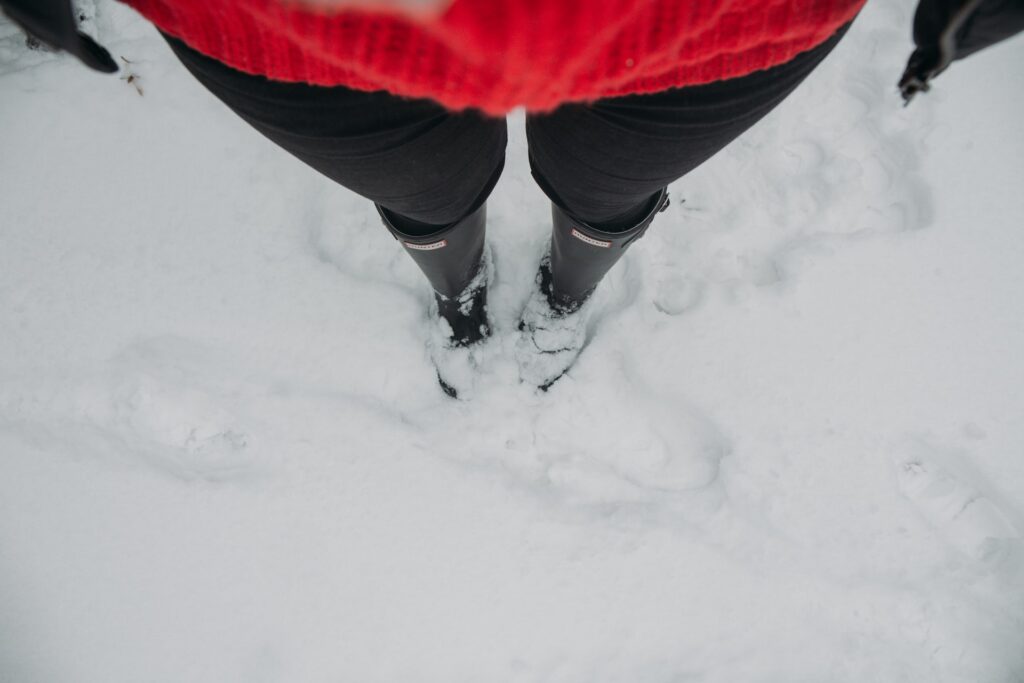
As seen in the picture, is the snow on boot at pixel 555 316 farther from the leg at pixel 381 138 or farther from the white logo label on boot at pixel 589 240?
the leg at pixel 381 138

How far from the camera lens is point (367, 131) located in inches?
14.3

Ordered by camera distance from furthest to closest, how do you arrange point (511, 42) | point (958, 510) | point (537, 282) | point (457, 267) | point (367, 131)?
point (537, 282)
point (958, 510)
point (457, 267)
point (367, 131)
point (511, 42)

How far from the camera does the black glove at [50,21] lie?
0.95 ft

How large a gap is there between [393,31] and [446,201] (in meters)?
0.28

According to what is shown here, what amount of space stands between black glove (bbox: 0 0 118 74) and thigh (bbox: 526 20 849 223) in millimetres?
290

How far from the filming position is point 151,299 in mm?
949

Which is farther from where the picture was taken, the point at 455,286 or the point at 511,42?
the point at 455,286

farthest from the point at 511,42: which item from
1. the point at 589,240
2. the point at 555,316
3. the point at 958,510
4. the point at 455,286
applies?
the point at 958,510

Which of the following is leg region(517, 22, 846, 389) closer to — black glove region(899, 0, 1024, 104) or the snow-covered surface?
black glove region(899, 0, 1024, 104)

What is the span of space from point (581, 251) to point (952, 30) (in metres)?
0.42

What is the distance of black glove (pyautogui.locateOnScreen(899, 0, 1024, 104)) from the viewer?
0.27 metres

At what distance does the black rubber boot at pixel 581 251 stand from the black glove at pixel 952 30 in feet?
0.92

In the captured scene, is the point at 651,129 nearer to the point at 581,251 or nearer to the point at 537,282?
the point at 581,251

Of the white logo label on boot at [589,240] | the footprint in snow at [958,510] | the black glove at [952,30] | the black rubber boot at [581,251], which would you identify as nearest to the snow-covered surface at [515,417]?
the footprint in snow at [958,510]
